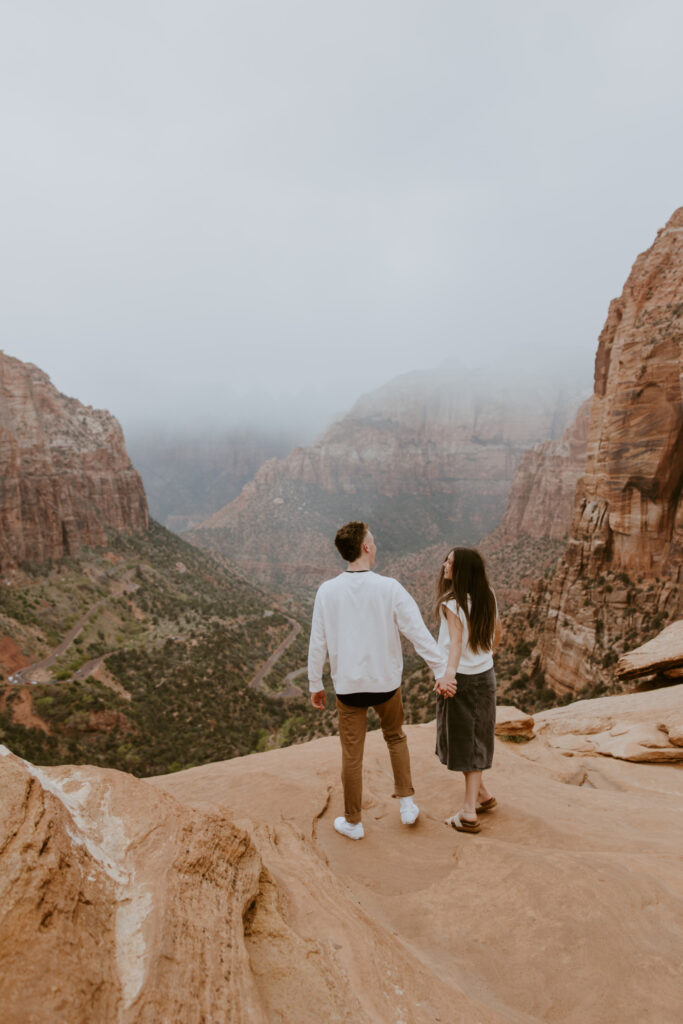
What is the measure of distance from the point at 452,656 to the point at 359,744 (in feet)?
4.02

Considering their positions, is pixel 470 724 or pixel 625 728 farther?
pixel 625 728

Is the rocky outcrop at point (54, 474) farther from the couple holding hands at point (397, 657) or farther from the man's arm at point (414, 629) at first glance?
the man's arm at point (414, 629)

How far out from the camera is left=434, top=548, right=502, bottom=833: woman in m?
4.61

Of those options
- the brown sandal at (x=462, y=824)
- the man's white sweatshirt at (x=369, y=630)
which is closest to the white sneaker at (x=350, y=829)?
the brown sandal at (x=462, y=824)

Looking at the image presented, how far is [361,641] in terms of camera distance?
445 cm

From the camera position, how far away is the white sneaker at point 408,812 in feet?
15.9

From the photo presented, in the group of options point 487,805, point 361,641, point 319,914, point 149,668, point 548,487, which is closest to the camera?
point 319,914

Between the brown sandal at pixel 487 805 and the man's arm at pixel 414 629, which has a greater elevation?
the man's arm at pixel 414 629

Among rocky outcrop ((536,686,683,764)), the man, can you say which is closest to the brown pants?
the man

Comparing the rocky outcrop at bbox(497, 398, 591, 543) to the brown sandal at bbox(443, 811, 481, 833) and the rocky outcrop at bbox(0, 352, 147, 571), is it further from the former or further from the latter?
the brown sandal at bbox(443, 811, 481, 833)

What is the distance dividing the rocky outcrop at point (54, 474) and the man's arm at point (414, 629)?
47101 mm

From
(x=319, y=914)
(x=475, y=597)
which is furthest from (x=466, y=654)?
(x=319, y=914)

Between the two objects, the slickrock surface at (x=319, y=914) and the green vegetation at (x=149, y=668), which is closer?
the slickrock surface at (x=319, y=914)

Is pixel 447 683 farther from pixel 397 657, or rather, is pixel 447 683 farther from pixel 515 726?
pixel 515 726
